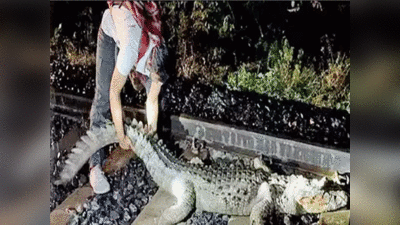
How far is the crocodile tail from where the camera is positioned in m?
2.48

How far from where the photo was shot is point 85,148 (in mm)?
2492

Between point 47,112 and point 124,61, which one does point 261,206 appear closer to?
point 124,61

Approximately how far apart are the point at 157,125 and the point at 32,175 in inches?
25.1

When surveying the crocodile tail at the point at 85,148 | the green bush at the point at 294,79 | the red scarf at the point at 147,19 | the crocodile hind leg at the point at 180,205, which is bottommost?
the crocodile hind leg at the point at 180,205

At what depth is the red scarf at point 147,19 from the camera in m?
2.34

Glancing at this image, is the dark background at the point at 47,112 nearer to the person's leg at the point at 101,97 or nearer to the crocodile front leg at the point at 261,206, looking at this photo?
the person's leg at the point at 101,97

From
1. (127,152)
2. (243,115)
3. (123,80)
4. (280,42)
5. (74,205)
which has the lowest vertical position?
(74,205)

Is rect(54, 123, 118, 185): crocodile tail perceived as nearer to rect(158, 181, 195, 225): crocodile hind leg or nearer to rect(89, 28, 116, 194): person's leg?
rect(89, 28, 116, 194): person's leg

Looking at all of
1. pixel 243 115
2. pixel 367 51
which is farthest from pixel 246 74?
pixel 367 51

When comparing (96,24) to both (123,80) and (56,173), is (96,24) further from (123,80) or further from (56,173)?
(56,173)

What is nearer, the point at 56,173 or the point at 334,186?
the point at 334,186

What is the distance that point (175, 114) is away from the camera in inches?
95.8

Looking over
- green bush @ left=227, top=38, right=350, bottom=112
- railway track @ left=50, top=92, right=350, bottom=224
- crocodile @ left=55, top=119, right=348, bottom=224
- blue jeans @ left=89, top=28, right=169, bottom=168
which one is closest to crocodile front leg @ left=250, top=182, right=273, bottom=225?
crocodile @ left=55, top=119, right=348, bottom=224

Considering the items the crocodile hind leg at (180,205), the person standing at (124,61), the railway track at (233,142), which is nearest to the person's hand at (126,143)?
the person standing at (124,61)
